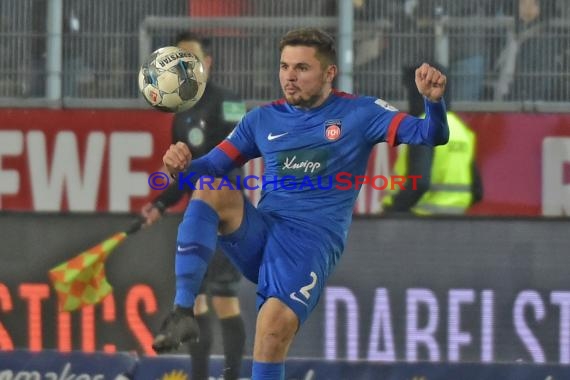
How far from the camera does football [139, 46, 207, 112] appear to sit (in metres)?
6.86

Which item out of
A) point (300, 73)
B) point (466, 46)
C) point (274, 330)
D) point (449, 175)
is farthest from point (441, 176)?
point (274, 330)

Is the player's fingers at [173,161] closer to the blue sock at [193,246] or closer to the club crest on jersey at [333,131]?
the blue sock at [193,246]

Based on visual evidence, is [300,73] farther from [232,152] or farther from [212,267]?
[212,267]

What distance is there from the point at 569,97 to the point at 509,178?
3.15ft

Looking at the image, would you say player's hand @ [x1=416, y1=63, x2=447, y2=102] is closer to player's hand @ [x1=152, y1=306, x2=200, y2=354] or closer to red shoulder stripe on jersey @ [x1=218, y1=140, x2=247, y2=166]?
red shoulder stripe on jersey @ [x1=218, y1=140, x2=247, y2=166]

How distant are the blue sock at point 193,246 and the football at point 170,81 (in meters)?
0.93

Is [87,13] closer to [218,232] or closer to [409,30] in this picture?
[409,30]

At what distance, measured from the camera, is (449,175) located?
341 inches

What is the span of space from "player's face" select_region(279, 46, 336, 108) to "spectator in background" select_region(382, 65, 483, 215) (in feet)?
7.51

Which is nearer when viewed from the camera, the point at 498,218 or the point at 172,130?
the point at 498,218

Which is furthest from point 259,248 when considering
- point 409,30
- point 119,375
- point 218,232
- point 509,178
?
point 409,30

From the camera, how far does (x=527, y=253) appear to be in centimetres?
804

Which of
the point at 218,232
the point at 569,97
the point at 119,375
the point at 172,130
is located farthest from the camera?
the point at 569,97

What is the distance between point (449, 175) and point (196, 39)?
1.77m
